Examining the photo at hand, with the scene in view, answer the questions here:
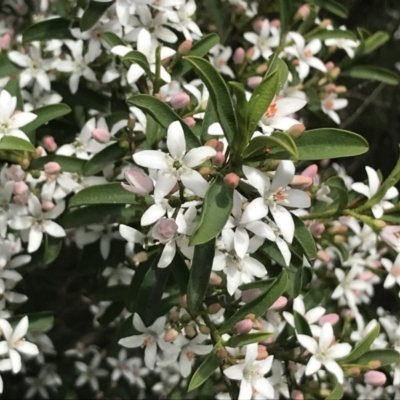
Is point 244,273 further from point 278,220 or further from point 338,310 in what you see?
point 338,310

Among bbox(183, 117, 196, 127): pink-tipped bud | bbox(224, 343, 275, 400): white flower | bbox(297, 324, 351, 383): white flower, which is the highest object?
bbox(183, 117, 196, 127): pink-tipped bud

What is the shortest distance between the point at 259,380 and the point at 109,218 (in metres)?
0.55

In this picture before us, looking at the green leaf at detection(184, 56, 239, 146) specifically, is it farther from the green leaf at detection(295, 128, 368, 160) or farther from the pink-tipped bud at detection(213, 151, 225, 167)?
the green leaf at detection(295, 128, 368, 160)

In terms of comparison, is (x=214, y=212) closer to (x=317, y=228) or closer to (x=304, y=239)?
(x=304, y=239)

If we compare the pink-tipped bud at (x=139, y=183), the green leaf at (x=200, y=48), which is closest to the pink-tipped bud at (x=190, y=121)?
the green leaf at (x=200, y=48)

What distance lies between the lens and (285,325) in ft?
5.10

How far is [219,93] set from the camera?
39.3 inches

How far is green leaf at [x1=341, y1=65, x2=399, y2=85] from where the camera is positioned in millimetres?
1871

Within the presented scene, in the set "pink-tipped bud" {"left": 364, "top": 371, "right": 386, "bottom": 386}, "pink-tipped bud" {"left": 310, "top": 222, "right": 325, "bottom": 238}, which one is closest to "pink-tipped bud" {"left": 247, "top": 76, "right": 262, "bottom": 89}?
"pink-tipped bud" {"left": 310, "top": 222, "right": 325, "bottom": 238}

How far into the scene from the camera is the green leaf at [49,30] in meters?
1.52

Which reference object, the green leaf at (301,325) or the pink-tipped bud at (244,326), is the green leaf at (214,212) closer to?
the pink-tipped bud at (244,326)

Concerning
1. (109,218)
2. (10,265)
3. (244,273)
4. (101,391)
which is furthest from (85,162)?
(101,391)

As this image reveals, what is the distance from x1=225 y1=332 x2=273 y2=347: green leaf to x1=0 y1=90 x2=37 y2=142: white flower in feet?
2.23

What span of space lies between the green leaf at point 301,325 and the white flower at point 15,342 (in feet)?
2.32
